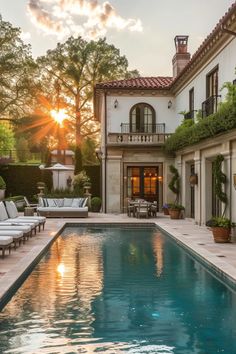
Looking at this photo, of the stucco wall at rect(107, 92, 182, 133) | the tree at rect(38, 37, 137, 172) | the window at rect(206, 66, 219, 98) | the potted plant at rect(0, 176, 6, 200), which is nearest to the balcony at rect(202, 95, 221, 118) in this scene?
the window at rect(206, 66, 219, 98)

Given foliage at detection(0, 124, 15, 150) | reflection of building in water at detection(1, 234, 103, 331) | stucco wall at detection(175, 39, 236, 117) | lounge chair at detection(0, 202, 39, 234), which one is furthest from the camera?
foliage at detection(0, 124, 15, 150)

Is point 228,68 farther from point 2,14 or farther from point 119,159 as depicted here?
point 2,14

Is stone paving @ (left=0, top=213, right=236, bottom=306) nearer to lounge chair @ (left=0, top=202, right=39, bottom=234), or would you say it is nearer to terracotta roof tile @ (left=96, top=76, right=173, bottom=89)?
lounge chair @ (left=0, top=202, right=39, bottom=234)

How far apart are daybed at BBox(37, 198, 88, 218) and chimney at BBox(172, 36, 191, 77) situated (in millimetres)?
10340

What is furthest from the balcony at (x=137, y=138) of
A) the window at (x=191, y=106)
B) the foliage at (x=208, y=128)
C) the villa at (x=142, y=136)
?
the window at (x=191, y=106)

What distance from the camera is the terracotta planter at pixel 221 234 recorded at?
14.3 m

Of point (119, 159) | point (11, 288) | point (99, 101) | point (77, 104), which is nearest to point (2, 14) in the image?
point (77, 104)

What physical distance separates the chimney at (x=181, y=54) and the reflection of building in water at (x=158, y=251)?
14.3 metres

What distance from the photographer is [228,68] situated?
17062 millimetres

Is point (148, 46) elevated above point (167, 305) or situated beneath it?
elevated above

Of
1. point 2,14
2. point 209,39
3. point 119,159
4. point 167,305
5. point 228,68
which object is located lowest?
point 167,305

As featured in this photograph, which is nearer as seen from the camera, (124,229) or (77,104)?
(124,229)

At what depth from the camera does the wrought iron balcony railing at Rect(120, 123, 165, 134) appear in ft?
94.5

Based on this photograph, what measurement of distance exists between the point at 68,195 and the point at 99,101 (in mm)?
8461
